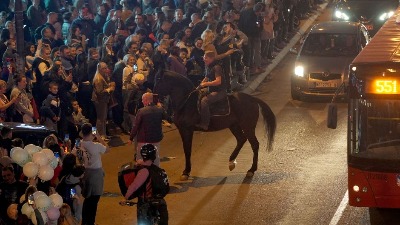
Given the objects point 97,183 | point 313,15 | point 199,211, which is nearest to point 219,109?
point 199,211

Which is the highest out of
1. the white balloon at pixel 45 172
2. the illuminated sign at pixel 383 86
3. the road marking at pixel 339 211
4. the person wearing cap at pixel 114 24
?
the person wearing cap at pixel 114 24

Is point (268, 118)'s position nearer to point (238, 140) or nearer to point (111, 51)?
point (238, 140)

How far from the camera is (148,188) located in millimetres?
13938

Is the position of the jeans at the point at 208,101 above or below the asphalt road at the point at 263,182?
above

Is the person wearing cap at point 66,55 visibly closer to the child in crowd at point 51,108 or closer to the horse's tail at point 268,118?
the child in crowd at point 51,108

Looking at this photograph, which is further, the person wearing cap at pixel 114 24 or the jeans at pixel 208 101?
the person wearing cap at pixel 114 24

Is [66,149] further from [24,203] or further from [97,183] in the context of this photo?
[24,203]

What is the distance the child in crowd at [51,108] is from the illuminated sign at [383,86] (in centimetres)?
730

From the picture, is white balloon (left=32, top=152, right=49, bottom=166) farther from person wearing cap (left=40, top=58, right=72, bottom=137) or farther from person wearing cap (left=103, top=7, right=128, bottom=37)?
person wearing cap (left=103, top=7, right=128, bottom=37)

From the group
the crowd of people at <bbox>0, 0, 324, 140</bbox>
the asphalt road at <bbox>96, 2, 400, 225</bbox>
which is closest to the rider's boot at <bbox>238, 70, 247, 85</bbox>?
the crowd of people at <bbox>0, 0, 324, 140</bbox>

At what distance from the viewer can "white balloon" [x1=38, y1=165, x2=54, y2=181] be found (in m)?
14.2

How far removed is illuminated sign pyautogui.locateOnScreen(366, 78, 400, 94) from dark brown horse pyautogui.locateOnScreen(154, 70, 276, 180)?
17.1ft

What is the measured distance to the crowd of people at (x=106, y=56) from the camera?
20047 mm

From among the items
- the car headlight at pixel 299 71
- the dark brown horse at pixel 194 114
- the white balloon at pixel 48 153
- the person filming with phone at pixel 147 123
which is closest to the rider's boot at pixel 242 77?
the car headlight at pixel 299 71
